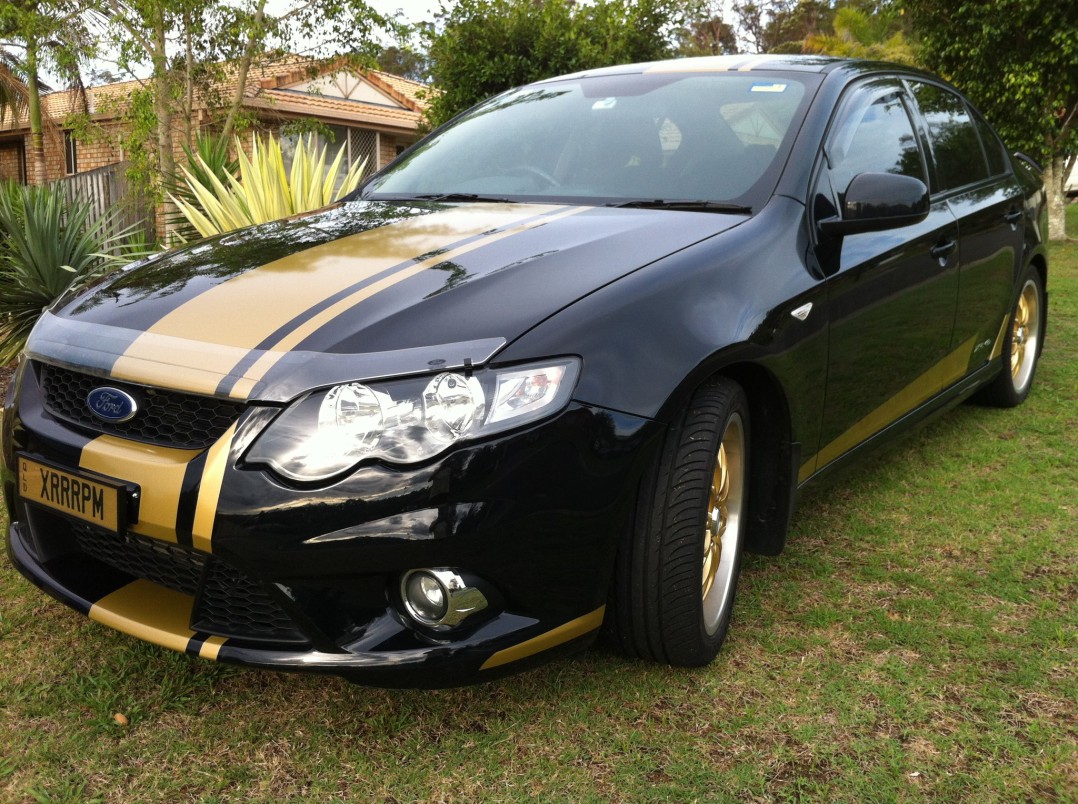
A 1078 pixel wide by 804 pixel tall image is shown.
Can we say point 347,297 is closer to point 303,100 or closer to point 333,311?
point 333,311

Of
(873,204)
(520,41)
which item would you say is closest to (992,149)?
(873,204)

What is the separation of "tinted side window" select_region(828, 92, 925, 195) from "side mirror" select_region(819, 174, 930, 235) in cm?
19

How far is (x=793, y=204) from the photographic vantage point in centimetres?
267

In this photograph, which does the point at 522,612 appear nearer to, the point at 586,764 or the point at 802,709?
the point at 586,764

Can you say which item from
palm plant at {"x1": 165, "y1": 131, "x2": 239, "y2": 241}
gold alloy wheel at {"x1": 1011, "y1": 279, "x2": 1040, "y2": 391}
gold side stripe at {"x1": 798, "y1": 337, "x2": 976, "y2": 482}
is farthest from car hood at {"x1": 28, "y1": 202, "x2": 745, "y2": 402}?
palm plant at {"x1": 165, "y1": 131, "x2": 239, "y2": 241}

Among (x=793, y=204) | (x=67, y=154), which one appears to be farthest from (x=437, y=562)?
(x=67, y=154)

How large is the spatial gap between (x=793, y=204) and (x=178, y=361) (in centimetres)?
162

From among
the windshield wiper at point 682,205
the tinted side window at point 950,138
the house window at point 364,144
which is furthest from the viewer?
the house window at point 364,144

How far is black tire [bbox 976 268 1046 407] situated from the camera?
4.54m

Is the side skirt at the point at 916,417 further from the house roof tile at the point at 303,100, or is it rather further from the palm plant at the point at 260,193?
the house roof tile at the point at 303,100

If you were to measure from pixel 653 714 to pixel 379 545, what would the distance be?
838 mm

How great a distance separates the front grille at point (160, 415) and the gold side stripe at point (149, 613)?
14.1 inches

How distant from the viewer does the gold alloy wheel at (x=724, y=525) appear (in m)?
2.46

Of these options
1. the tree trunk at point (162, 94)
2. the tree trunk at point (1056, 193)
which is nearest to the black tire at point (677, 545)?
the tree trunk at point (162, 94)
